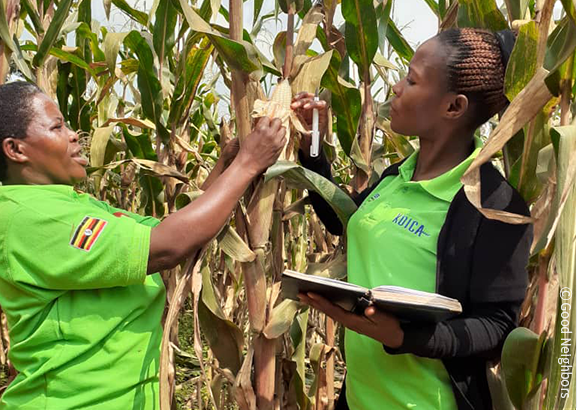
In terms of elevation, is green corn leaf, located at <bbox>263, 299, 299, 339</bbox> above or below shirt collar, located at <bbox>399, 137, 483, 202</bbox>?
below

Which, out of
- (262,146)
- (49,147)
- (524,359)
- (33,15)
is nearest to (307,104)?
(262,146)

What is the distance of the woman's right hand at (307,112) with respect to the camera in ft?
4.02

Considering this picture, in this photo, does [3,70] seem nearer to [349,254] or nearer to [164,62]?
[164,62]

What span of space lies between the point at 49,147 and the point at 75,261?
259 mm

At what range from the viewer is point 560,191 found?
69 centimetres

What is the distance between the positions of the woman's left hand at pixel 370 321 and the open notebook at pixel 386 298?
1 cm

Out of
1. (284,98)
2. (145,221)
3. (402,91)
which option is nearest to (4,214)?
(145,221)

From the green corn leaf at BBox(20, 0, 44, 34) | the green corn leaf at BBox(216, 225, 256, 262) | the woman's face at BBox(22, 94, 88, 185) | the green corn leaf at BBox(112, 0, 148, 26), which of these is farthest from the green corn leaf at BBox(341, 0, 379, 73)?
the green corn leaf at BBox(20, 0, 44, 34)

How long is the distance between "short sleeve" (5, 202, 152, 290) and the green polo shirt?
16.4 inches

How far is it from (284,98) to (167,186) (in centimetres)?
64

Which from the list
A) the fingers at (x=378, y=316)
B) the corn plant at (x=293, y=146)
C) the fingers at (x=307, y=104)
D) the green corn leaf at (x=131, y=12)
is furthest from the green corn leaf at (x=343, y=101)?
the green corn leaf at (x=131, y=12)

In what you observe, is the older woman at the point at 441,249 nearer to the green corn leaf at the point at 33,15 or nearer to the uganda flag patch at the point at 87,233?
the uganda flag patch at the point at 87,233

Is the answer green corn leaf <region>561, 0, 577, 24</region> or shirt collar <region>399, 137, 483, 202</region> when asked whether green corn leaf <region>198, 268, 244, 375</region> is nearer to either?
shirt collar <region>399, 137, 483, 202</region>

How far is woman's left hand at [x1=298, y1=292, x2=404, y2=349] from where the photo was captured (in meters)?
0.92
